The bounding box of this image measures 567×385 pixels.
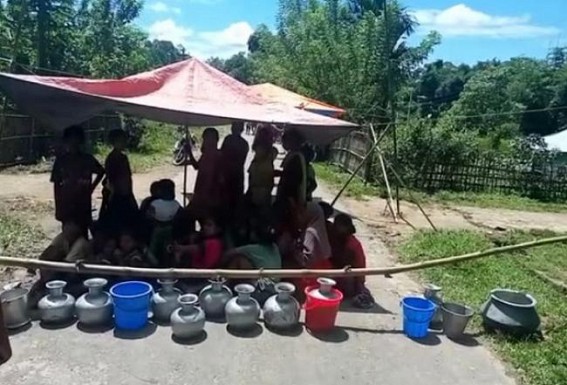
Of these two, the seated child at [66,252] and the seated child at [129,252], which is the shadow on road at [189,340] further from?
the seated child at [66,252]

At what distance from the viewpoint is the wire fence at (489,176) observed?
15.4 meters

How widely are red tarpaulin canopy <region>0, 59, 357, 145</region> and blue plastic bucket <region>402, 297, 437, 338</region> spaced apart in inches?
91.3

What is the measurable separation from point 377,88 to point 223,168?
14192 millimetres

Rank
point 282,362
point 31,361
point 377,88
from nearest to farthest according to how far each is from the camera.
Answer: point 31,361, point 282,362, point 377,88

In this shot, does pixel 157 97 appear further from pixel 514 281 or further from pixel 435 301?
pixel 514 281

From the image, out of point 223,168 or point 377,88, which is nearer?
point 223,168

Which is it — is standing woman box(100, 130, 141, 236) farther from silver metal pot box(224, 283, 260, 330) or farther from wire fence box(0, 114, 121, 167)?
wire fence box(0, 114, 121, 167)

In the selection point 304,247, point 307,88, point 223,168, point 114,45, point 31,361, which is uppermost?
point 114,45

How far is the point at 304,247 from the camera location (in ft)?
18.1

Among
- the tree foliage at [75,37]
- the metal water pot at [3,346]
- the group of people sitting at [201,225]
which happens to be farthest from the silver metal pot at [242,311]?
the tree foliage at [75,37]

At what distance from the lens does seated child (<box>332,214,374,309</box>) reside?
5.60m

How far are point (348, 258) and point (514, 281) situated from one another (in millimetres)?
2552

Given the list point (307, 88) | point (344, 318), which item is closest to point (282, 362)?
point (344, 318)

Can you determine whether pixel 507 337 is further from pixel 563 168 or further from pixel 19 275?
pixel 563 168
